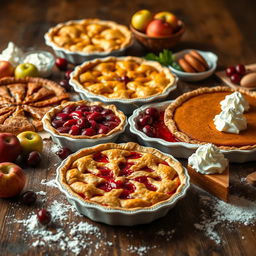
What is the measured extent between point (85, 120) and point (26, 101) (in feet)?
2.53

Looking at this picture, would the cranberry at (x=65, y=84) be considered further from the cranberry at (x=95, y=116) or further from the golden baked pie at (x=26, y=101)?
the cranberry at (x=95, y=116)

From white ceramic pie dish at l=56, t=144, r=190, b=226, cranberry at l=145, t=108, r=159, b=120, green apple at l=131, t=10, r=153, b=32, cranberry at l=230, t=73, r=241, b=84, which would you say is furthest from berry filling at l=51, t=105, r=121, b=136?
green apple at l=131, t=10, r=153, b=32

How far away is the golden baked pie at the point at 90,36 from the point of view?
4816mm

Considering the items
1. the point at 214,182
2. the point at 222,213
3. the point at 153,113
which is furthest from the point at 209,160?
the point at 153,113

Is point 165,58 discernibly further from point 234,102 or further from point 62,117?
point 62,117

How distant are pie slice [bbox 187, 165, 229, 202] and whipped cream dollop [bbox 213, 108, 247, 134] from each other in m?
0.47

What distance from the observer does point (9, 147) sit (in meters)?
3.33

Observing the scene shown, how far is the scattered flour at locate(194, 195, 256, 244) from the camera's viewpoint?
9.44 feet

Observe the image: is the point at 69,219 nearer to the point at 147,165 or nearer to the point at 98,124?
the point at 147,165

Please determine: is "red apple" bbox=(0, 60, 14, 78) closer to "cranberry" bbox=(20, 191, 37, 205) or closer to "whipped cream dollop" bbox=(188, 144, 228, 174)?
"cranberry" bbox=(20, 191, 37, 205)

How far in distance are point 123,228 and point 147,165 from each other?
48 cm

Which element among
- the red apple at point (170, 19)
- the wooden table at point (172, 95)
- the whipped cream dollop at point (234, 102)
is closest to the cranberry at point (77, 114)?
the wooden table at point (172, 95)

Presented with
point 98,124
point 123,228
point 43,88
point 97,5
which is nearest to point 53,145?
point 98,124

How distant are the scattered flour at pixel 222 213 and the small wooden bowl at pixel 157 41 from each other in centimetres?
218
